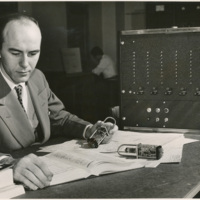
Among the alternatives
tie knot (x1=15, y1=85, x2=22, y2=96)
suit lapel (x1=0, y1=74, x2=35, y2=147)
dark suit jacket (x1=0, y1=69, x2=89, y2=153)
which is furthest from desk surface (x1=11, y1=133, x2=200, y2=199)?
tie knot (x1=15, y1=85, x2=22, y2=96)

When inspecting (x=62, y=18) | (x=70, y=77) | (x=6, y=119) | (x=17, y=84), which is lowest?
(x=70, y=77)

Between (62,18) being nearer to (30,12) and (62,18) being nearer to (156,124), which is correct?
(30,12)

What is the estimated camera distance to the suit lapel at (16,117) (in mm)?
1594

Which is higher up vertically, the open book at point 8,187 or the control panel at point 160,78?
the control panel at point 160,78

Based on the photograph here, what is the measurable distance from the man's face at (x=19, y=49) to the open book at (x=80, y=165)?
2.26 feet

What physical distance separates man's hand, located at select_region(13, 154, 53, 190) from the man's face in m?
0.86

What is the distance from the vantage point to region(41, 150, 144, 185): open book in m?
0.97

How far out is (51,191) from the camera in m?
0.89

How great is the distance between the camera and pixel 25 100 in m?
1.76

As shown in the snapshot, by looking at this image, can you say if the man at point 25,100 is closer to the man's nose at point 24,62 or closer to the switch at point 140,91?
the man's nose at point 24,62

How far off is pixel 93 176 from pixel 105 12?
7.93 metres

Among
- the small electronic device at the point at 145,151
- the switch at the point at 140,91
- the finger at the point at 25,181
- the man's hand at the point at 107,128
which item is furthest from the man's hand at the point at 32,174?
the switch at the point at 140,91

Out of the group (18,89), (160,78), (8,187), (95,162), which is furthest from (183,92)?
(8,187)

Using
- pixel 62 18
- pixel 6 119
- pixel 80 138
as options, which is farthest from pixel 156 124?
pixel 62 18
